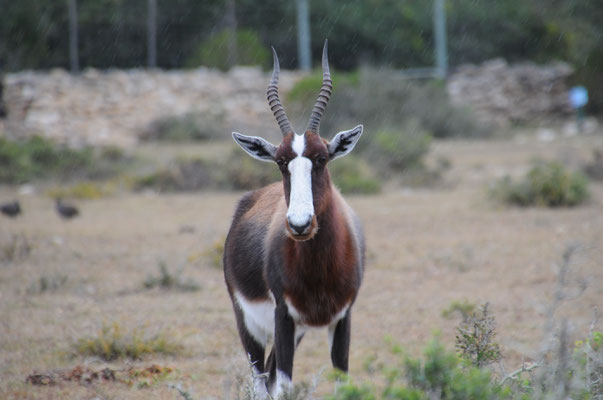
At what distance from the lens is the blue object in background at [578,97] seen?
24.5m

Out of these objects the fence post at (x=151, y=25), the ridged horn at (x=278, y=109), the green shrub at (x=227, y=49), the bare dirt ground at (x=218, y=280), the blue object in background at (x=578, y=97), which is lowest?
the bare dirt ground at (x=218, y=280)

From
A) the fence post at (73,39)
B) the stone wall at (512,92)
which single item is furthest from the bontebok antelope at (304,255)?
the stone wall at (512,92)

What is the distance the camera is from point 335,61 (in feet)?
100

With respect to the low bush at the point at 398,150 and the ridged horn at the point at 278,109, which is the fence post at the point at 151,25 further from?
the ridged horn at the point at 278,109

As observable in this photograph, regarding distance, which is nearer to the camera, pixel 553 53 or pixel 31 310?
pixel 31 310

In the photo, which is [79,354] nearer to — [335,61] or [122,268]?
[122,268]

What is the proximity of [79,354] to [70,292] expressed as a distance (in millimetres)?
2193

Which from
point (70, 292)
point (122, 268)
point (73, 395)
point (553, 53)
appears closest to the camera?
point (73, 395)

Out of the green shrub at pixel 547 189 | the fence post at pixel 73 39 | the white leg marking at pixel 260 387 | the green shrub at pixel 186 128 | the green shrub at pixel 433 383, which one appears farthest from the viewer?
the fence post at pixel 73 39

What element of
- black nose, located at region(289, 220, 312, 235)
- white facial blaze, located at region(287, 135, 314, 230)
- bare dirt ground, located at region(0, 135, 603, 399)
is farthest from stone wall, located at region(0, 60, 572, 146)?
black nose, located at region(289, 220, 312, 235)

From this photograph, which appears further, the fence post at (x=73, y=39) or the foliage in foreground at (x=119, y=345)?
the fence post at (x=73, y=39)

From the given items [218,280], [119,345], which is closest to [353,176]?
[218,280]

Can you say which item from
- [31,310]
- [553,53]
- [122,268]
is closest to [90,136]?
[122,268]

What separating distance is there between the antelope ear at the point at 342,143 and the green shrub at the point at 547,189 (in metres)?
8.10
